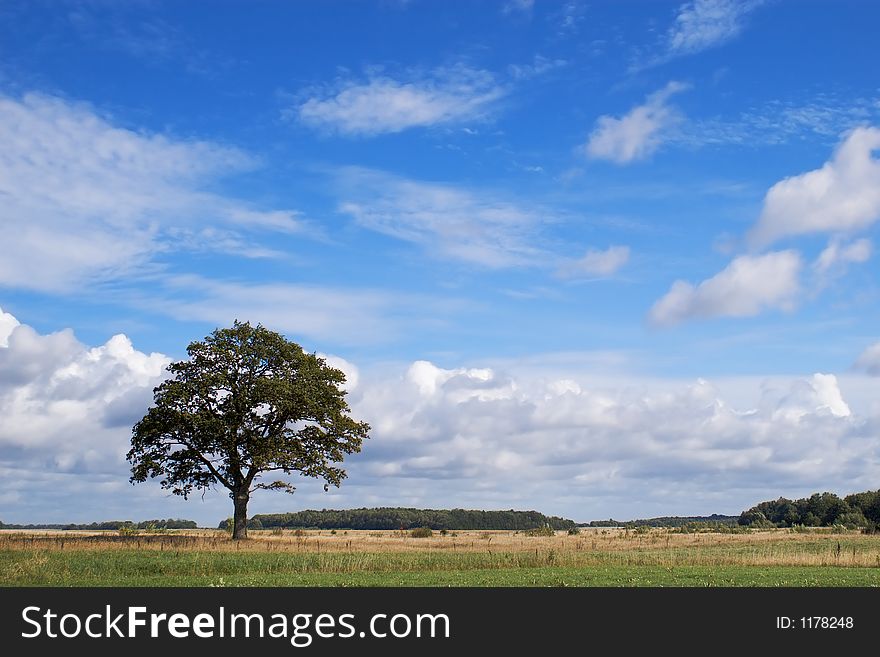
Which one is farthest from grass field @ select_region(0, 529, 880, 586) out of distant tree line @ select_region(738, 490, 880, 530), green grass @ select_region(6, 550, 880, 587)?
distant tree line @ select_region(738, 490, 880, 530)

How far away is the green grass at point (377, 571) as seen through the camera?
35.5m

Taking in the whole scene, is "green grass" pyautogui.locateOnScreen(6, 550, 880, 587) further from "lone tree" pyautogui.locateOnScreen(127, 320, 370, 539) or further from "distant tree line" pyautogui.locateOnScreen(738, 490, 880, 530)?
"distant tree line" pyautogui.locateOnScreen(738, 490, 880, 530)

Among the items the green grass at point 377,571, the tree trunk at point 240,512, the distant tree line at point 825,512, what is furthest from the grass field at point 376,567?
the distant tree line at point 825,512

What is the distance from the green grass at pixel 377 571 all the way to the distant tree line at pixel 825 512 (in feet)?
343

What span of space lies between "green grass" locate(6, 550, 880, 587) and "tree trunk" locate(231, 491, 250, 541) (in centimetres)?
1323

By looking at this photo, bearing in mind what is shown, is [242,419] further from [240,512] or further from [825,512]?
[825,512]

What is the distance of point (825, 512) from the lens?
159 metres

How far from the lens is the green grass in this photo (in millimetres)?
35531

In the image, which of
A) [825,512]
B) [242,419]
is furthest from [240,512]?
[825,512]

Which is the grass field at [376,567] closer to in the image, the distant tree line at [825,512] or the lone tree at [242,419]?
the lone tree at [242,419]

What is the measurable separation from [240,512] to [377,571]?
25.0m
